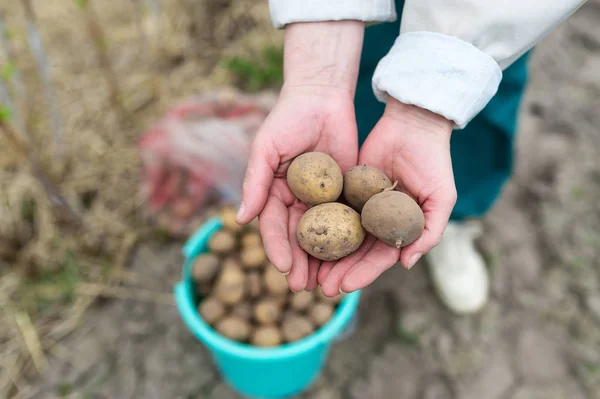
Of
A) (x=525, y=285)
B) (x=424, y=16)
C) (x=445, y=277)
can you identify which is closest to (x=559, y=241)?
(x=525, y=285)

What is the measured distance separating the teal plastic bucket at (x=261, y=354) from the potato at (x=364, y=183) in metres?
0.55

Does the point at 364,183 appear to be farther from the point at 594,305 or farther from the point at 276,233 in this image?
the point at 594,305

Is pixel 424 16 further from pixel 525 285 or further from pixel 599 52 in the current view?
pixel 599 52

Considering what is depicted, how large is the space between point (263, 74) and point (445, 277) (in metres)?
1.92

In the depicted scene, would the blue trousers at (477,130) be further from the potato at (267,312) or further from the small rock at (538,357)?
the potato at (267,312)

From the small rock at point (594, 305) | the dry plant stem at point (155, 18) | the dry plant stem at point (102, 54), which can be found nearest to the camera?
the small rock at point (594, 305)

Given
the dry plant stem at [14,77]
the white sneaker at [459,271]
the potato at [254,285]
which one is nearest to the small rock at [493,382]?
the white sneaker at [459,271]

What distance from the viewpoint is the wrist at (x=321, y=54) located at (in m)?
1.66

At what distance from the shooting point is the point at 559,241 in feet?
8.77

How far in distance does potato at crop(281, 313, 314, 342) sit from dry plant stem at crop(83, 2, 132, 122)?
1.87m

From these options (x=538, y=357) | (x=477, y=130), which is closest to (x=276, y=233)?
(x=477, y=130)

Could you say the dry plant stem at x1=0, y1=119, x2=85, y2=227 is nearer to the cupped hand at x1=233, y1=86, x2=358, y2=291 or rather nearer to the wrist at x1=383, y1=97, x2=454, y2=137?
the cupped hand at x1=233, y1=86, x2=358, y2=291

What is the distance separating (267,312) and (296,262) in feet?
1.95

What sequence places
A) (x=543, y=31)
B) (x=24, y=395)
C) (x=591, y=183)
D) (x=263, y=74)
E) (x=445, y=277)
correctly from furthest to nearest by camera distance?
(x=263, y=74)
(x=591, y=183)
(x=445, y=277)
(x=24, y=395)
(x=543, y=31)
